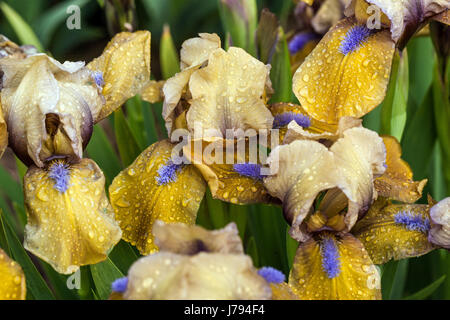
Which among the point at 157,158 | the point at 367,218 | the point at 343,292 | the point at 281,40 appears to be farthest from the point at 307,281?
the point at 281,40

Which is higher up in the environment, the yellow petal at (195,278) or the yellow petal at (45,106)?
the yellow petal at (45,106)

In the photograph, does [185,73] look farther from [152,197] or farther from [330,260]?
[330,260]

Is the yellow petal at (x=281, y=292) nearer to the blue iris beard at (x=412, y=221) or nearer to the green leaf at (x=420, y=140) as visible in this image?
the blue iris beard at (x=412, y=221)

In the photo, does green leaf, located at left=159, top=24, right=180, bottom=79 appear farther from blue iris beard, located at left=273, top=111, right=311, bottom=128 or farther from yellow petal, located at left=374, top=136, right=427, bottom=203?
yellow petal, located at left=374, top=136, right=427, bottom=203

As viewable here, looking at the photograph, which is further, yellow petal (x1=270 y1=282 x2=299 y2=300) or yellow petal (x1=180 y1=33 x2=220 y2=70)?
yellow petal (x1=180 y1=33 x2=220 y2=70)

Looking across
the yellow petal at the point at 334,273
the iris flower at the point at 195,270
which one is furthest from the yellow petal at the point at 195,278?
the yellow petal at the point at 334,273

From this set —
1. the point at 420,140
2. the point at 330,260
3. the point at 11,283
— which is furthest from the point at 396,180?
the point at 11,283

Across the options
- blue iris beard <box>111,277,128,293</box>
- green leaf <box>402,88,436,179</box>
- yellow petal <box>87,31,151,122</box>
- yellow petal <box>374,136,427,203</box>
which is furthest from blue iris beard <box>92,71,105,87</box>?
green leaf <box>402,88,436,179</box>

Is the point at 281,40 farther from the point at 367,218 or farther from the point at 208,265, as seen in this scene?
the point at 208,265
